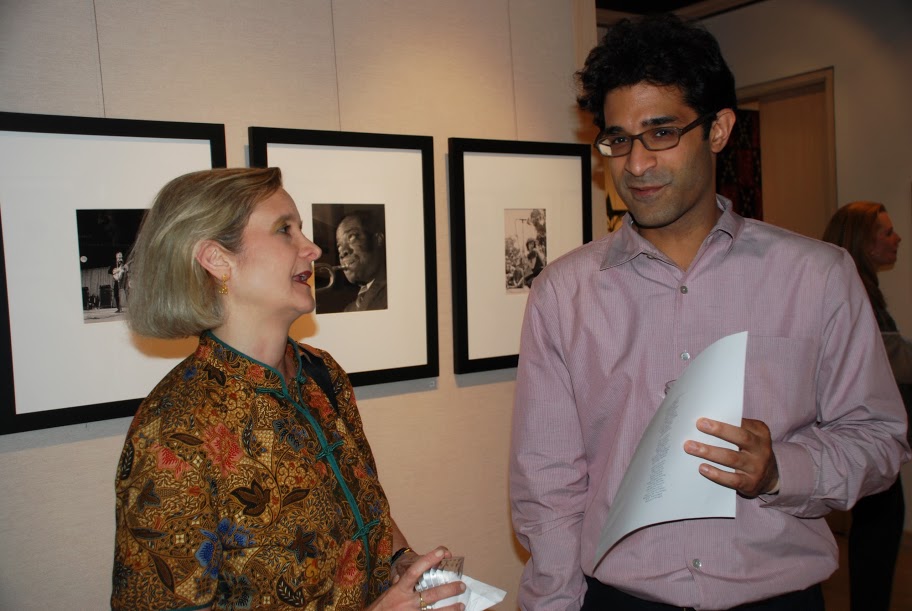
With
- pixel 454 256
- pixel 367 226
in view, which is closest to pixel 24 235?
pixel 367 226

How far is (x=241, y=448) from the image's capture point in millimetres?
1553

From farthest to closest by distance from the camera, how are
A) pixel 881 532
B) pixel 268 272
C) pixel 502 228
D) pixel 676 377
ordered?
pixel 881 532 → pixel 502 228 → pixel 268 272 → pixel 676 377

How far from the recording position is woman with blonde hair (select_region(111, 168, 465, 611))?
1.42 meters

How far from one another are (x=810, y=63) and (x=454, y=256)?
3662 mm

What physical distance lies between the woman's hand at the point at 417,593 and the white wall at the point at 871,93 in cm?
428

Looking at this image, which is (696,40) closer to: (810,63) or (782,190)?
(810,63)

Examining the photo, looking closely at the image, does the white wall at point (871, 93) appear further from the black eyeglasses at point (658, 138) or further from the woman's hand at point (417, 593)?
the woman's hand at point (417, 593)

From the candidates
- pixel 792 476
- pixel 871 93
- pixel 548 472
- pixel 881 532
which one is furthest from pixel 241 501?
pixel 871 93

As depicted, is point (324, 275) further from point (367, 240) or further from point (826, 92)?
point (826, 92)

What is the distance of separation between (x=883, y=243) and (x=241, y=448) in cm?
360

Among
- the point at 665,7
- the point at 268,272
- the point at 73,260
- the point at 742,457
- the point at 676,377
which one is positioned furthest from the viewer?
the point at 665,7

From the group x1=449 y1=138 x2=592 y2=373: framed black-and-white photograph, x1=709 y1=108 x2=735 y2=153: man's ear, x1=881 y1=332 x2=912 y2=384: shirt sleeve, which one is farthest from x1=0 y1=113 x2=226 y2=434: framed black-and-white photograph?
x1=881 y1=332 x2=912 y2=384: shirt sleeve

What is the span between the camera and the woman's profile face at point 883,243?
151 inches

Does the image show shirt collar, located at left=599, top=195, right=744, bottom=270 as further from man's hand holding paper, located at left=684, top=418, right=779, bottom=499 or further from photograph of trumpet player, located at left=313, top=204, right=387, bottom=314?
photograph of trumpet player, located at left=313, top=204, right=387, bottom=314
